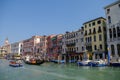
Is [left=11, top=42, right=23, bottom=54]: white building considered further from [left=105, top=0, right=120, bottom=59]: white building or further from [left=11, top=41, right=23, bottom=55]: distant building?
[left=105, top=0, right=120, bottom=59]: white building

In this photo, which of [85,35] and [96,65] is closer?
[96,65]

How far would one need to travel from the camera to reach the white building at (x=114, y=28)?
113 feet

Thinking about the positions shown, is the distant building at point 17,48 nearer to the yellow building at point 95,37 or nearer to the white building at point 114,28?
the yellow building at point 95,37

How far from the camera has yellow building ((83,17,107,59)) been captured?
4003cm

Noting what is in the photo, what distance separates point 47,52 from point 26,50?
25.7 meters

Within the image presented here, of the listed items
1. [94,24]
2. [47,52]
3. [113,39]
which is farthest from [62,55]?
[113,39]

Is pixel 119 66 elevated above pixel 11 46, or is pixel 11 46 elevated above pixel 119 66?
pixel 11 46

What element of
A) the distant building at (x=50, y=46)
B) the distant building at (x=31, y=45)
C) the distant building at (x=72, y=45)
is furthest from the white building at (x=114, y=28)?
the distant building at (x=31, y=45)

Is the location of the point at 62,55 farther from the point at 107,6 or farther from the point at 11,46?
the point at 11,46

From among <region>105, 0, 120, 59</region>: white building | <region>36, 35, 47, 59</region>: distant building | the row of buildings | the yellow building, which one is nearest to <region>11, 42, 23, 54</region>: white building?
<region>36, 35, 47, 59</region>: distant building

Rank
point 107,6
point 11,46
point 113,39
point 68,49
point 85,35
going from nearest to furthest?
point 113,39 < point 107,6 < point 85,35 < point 68,49 < point 11,46

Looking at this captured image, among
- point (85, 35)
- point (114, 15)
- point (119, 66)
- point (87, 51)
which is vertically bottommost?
point (119, 66)

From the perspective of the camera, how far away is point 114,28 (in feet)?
117

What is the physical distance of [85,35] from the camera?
45375mm
